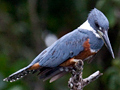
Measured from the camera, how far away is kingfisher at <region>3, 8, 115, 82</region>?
171 inches

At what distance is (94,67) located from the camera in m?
7.64

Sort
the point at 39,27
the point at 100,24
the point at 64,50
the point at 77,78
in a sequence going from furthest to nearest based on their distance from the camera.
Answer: the point at 39,27 → the point at 64,50 → the point at 100,24 → the point at 77,78

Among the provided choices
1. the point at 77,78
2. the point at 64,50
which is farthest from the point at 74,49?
the point at 77,78

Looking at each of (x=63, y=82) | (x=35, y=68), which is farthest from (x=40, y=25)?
(x=35, y=68)

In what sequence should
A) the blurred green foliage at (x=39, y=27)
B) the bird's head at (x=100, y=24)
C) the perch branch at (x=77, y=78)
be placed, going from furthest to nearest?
Answer: the blurred green foliage at (x=39, y=27)
the bird's head at (x=100, y=24)
the perch branch at (x=77, y=78)

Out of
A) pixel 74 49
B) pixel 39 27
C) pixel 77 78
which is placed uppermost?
pixel 39 27

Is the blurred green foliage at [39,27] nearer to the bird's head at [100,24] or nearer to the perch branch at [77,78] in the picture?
the bird's head at [100,24]

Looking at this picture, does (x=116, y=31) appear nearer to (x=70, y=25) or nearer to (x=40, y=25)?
(x=70, y=25)

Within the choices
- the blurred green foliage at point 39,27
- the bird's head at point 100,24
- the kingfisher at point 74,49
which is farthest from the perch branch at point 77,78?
the blurred green foliage at point 39,27

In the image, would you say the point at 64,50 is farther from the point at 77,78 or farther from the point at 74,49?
the point at 77,78

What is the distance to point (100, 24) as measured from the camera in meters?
4.32

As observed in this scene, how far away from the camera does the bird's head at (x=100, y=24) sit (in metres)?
4.30

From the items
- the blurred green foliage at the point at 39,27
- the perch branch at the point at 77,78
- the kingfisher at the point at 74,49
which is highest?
the blurred green foliage at the point at 39,27

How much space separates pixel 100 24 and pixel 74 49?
1.44 ft
